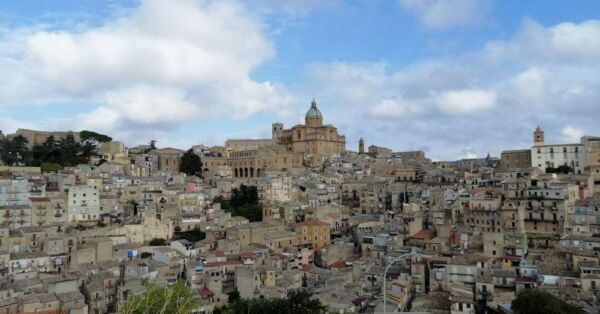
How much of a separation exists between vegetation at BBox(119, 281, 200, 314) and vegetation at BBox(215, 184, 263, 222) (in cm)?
2626

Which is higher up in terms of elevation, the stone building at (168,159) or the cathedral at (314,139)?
the cathedral at (314,139)

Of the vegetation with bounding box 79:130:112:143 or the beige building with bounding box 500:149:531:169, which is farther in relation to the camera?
the vegetation with bounding box 79:130:112:143

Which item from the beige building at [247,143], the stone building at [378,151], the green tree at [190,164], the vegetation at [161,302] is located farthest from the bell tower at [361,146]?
the vegetation at [161,302]

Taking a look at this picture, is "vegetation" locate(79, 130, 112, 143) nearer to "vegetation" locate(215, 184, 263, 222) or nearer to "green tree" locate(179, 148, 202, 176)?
"green tree" locate(179, 148, 202, 176)

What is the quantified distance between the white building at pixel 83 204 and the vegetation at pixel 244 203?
34.4 ft

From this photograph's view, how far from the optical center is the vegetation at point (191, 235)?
34.3m

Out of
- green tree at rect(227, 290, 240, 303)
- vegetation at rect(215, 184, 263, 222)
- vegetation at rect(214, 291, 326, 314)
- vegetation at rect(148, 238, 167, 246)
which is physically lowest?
green tree at rect(227, 290, 240, 303)

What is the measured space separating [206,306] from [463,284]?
11.9 m

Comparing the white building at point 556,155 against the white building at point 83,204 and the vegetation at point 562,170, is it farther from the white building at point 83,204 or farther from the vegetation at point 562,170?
the white building at point 83,204

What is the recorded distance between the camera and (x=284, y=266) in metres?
30.3

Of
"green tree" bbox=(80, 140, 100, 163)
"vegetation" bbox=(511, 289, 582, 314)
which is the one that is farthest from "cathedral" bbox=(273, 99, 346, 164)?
"vegetation" bbox=(511, 289, 582, 314)

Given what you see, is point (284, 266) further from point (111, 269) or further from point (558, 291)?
point (558, 291)

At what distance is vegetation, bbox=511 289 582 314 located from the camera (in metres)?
18.5

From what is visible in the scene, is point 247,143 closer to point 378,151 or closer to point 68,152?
point 378,151
